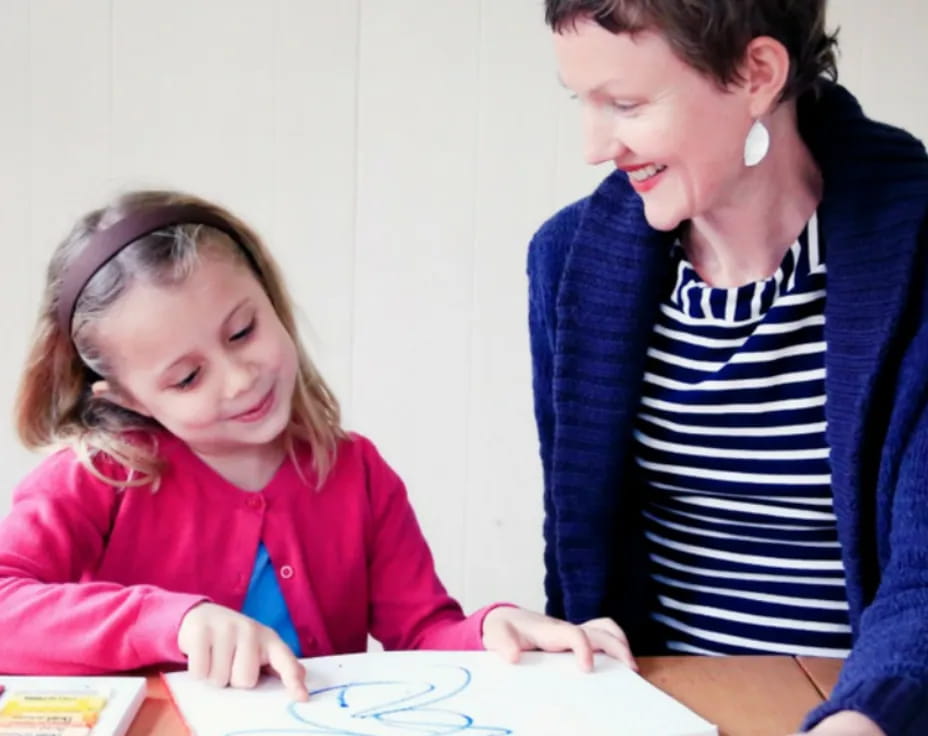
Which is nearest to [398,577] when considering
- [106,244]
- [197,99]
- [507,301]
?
[106,244]

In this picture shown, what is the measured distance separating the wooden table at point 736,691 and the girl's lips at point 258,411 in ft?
0.84

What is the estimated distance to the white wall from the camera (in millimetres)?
1843

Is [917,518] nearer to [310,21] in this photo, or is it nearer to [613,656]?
[613,656]

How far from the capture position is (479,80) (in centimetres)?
188

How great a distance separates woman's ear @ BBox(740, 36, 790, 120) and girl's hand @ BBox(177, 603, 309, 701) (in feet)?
1.91

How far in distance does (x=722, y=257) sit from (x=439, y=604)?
425 mm

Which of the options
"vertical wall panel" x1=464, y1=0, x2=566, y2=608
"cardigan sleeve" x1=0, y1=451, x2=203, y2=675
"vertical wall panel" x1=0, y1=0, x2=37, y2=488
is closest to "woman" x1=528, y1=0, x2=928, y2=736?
"cardigan sleeve" x1=0, y1=451, x2=203, y2=675

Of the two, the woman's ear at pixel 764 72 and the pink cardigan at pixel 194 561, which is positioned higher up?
the woman's ear at pixel 764 72

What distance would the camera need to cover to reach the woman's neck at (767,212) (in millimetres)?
1126

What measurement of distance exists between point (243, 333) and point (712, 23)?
470 millimetres

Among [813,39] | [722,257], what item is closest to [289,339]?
[722,257]

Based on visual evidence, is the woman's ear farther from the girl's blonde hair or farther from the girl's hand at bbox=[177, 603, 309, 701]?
the girl's hand at bbox=[177, 603, 309, 701]

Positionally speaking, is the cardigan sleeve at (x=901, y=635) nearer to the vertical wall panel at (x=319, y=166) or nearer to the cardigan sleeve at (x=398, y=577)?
the cardigan sleeve at (x=398, y=577)

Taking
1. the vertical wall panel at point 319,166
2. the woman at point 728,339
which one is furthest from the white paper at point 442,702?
the vertical wall panel at point 319,166
